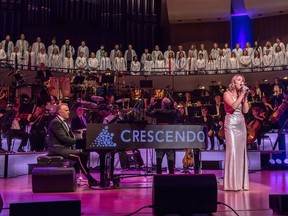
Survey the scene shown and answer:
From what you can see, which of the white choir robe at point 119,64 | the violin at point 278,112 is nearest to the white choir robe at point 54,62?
the white choir robe at point 119,64

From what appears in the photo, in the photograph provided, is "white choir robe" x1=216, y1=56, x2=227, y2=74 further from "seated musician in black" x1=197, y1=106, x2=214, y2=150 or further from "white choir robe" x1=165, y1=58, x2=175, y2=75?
"seated musician in black" x1=197, y1=106, x2=214, y2=150

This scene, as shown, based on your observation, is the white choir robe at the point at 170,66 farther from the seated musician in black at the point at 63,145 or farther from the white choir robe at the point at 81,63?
the seated musician in black at the point at 63,145

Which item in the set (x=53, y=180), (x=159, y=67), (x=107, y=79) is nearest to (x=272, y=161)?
(x=107, y=79)

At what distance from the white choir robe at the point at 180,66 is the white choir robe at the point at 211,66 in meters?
1.15

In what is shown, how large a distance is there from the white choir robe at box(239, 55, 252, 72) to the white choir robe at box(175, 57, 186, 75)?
2684mm

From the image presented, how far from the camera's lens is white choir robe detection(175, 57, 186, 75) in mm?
20062

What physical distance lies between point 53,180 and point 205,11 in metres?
19.5

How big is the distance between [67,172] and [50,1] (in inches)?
673

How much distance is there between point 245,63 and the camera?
761 inches

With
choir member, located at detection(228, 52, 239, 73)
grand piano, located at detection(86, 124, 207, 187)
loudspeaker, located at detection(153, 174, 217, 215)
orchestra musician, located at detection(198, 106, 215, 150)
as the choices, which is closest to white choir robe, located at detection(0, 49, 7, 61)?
orchestra musician, located at detection(198, 106, 215, 150)

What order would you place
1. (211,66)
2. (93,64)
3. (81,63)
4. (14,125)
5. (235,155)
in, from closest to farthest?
(235,155)
(14,125)
(81,63)
(93,64)
(211,66)

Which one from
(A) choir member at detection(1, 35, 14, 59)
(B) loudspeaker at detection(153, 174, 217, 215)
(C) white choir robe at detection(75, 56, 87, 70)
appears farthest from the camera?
(C) white choir robe at detection(75, 56, 87, 70)

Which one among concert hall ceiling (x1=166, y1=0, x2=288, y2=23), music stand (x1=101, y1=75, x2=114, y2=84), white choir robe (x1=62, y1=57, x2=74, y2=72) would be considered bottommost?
music stand (x1=101, y1=75, x2=114, y2=84)

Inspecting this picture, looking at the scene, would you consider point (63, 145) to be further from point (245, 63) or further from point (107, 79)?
point (245, 63)
